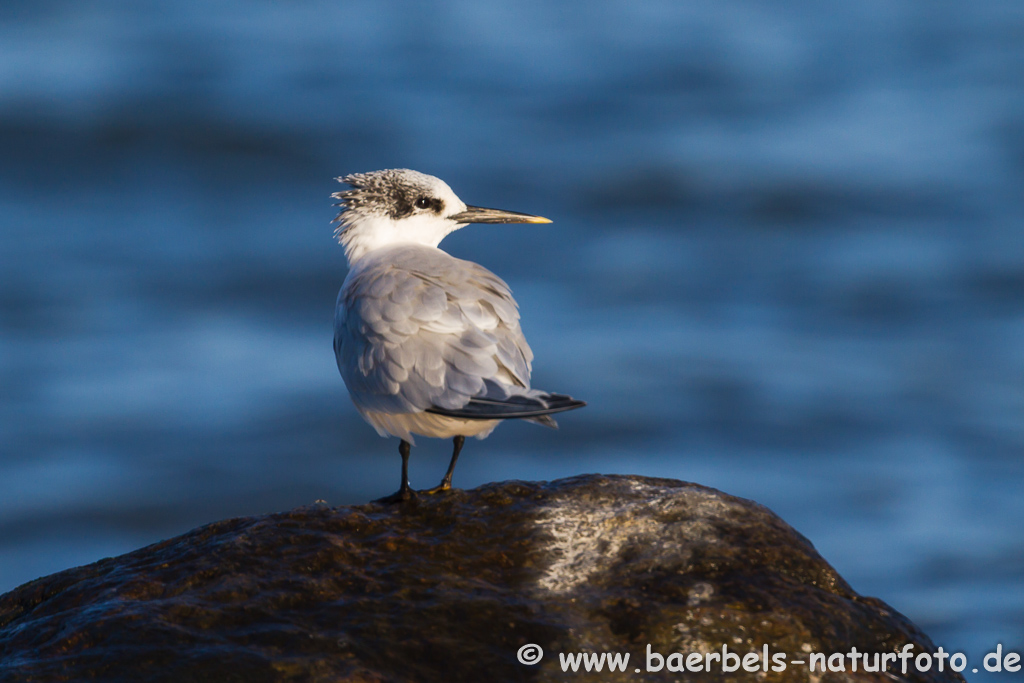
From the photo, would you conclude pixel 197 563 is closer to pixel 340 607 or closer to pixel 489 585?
pixel 340 607

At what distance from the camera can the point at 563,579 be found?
169 inches

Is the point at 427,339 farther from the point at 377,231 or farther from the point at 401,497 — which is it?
the point at 377,231

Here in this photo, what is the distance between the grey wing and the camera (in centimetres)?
510

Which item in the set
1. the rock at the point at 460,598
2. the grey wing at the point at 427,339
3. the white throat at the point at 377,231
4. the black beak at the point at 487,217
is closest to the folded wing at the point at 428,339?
the grey wing at the point at 427,339

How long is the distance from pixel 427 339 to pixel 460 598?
1.56 metres

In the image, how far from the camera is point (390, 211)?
6.91 m

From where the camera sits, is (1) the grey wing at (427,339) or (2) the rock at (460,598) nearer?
(2) the rock at (460,598)

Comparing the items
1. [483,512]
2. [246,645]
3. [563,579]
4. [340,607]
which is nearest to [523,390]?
[483,512]

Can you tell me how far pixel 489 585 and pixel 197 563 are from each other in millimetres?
1245

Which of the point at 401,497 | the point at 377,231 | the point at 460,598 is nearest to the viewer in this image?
the point at 460,598

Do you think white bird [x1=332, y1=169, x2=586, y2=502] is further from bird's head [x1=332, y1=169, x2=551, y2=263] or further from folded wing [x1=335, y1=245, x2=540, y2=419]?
bird's head [x1=332, y1=169, x2=551, y2=263]

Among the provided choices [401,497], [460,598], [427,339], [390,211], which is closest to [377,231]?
[390,211]

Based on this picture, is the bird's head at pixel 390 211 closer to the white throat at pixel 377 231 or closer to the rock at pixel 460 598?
the white throat at pixel 377 231

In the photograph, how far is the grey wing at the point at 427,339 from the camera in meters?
5.10
